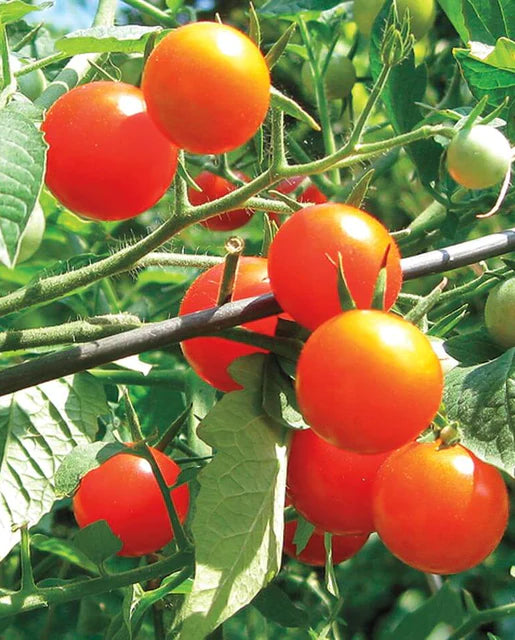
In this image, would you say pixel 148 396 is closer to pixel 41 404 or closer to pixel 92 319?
pixel 41 404

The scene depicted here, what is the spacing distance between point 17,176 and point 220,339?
20 cm

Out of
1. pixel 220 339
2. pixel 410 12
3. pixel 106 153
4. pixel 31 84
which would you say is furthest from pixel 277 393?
pixel 410 12

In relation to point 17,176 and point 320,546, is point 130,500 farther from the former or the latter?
point 17,176

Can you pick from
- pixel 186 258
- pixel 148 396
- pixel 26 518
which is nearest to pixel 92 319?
pixel 186 258

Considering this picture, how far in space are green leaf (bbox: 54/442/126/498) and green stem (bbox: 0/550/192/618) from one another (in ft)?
0.26

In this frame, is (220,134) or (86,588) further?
(86,588)

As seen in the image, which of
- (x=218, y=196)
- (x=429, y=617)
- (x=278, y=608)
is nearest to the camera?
(x=278, y=608)

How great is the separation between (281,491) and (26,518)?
259 mm

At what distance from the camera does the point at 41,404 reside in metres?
0.92

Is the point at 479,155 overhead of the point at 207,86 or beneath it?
beneath

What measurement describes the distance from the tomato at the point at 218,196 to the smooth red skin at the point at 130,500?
36 cm

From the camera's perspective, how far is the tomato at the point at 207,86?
24.2 inches

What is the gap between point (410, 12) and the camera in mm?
1136

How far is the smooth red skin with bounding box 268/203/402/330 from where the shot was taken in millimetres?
620
